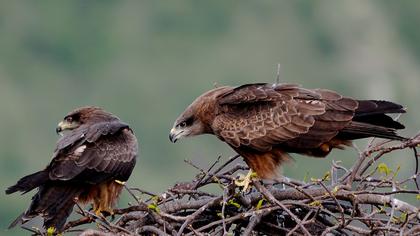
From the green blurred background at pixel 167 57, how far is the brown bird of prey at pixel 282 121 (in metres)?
46.6

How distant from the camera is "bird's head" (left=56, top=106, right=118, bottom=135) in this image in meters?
12.9

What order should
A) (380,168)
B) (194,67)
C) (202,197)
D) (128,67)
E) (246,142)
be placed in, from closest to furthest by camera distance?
(380,168), (202,197), (246,142), (194,67), (128,67)

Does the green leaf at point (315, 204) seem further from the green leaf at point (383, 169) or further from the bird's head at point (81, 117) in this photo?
the bird's head at point (81, 117)

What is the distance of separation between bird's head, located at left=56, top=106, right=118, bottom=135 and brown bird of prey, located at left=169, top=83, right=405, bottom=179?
176 cm

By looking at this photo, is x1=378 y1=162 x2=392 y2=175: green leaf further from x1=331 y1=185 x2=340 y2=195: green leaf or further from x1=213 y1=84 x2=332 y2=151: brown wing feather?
x1=213 y1=84 x2=332 y2=151: brown wing feather

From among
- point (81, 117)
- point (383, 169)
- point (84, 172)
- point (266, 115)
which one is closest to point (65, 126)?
point (81, 117)

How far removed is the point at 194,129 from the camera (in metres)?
11.9

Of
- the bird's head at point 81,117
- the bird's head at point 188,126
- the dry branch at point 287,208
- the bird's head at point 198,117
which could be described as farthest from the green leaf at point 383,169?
the bird's head at point 81,117

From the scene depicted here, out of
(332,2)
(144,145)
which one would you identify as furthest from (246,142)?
(332,2)

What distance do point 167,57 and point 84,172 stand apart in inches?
3680

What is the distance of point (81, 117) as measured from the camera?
1305cm

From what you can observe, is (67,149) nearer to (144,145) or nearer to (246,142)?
(246,142)

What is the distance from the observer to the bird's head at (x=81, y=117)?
12938 mm

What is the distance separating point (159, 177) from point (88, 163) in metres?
47.0
